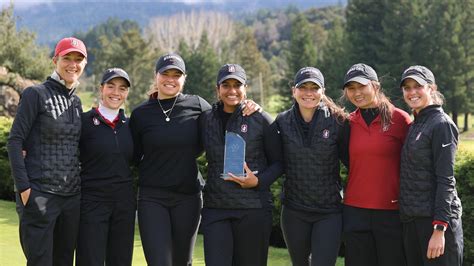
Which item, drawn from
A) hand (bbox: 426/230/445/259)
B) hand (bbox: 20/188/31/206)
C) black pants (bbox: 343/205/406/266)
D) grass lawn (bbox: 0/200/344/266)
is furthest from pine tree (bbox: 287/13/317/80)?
hand (bbox: 20/188/31/206)

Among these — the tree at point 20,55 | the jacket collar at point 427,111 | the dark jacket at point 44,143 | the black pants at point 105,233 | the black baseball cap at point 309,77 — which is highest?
the tree at point 20,55

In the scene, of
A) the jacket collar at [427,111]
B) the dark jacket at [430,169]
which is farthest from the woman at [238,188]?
the jacket collar at [427,111]

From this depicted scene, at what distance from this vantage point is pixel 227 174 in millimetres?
5160

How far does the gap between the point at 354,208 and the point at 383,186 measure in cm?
31

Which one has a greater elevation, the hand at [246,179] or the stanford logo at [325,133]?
the stanford logo at [325,133]

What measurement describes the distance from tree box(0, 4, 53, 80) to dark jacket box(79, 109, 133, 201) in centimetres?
2914

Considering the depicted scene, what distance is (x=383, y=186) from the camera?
519 centimetres

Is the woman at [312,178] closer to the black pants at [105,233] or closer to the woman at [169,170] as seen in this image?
the woman at [169,170]

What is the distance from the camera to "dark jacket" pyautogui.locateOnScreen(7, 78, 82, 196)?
16.3ft

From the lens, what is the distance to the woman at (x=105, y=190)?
5.32 m

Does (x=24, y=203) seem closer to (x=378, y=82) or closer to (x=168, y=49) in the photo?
(x=378, y=82)

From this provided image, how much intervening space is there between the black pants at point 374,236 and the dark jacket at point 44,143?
2336 millimetres

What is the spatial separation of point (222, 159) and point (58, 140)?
4.44ft

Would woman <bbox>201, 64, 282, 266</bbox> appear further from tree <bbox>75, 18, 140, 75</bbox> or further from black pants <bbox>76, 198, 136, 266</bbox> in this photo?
tree <bbox>75, 18, 140, 75</bbox>
